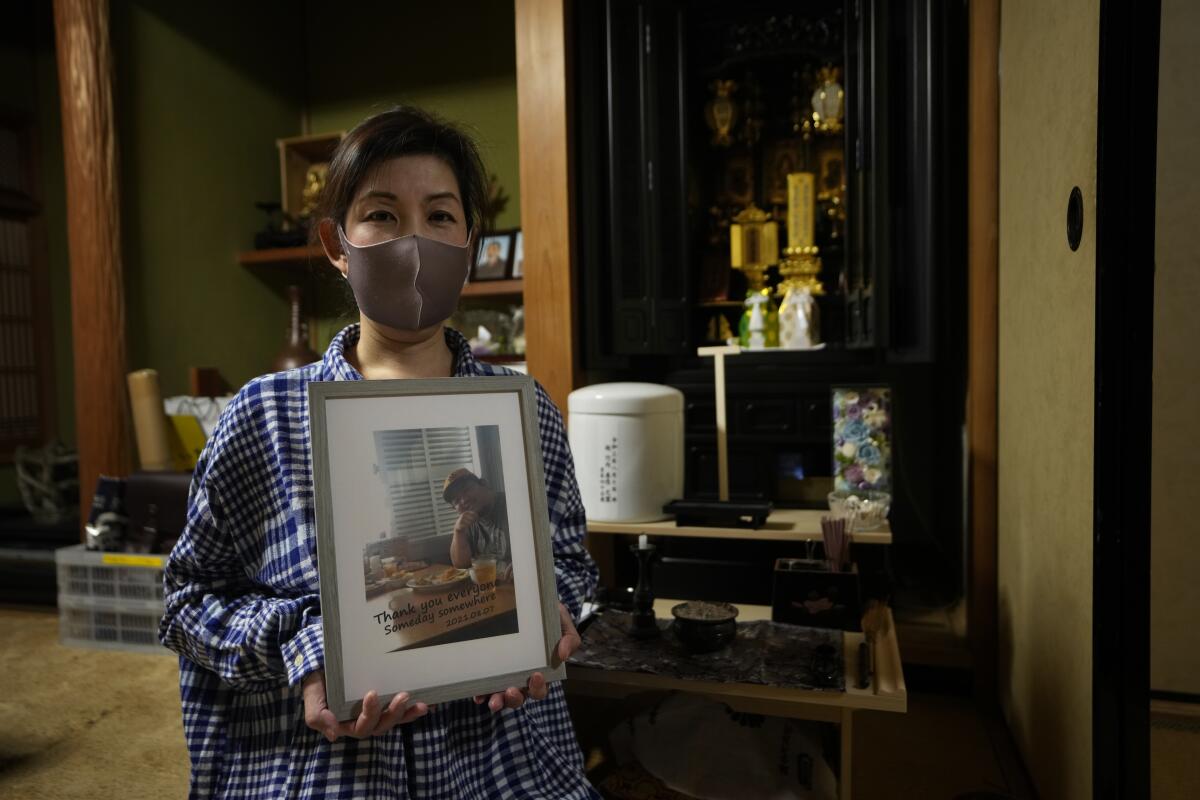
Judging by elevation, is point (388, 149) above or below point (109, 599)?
above

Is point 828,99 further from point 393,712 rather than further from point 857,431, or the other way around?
point 393,712

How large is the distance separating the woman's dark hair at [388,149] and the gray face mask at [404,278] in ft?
0.21

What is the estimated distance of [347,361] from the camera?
1135 mm

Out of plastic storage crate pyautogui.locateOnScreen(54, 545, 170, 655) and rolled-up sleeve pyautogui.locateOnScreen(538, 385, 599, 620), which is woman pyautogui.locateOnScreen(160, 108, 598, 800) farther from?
plastic storage crate pyautogui.locateOnScreen(54, 545, 170, 655)

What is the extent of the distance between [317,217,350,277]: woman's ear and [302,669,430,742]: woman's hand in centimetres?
56

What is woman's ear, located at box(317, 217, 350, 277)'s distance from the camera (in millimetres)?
1104

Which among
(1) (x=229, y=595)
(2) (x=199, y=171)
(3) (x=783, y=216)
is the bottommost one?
(1) (x=229, y=595)

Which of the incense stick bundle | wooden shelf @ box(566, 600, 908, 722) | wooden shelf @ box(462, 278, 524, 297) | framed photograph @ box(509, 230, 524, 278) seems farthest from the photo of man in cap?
framed photograph @ box(509, 230, 524, 278)

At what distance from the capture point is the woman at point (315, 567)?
973 mm

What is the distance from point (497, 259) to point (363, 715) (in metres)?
2.88

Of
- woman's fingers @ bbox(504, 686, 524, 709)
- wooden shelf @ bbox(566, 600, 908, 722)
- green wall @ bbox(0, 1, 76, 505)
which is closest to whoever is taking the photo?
woman's fingers @ bbox(504, 686, 524, 709)

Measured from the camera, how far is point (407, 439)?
2.99 feet

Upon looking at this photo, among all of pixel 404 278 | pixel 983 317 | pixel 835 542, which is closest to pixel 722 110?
pixel 983 317

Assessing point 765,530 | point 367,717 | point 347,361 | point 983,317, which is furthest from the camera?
point 983,317
